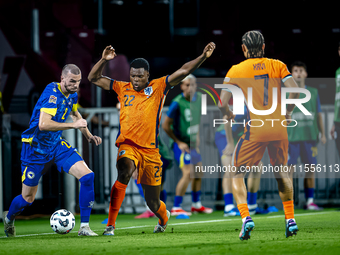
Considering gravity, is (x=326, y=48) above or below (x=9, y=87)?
above

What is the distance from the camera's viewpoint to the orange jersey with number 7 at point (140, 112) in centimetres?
616

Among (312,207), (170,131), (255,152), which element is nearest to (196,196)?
(170,131)

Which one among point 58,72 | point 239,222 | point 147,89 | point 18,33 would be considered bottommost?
point 239,222

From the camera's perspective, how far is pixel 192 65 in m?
6.09

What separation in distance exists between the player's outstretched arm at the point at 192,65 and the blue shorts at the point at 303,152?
3913 mm

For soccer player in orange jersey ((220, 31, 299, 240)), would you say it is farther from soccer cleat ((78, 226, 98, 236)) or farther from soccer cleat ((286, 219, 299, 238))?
soccer cleat ((78, 226, 98, 236))

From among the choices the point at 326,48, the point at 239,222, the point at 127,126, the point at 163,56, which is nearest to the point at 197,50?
the point at 163,56

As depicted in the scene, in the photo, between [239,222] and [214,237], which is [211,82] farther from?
[214,237]

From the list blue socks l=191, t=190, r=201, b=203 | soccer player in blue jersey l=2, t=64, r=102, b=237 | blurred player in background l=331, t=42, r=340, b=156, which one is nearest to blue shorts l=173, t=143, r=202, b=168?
blue socks l=191, t=190, r=201, b=203

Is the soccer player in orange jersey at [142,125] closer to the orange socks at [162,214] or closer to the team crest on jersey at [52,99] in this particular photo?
the orange socks at [162,214]

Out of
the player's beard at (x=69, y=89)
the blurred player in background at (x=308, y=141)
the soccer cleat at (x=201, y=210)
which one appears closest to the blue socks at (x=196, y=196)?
the soccer cleat at (x=201, y=210)

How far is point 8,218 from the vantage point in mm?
6395

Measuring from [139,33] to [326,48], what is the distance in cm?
401

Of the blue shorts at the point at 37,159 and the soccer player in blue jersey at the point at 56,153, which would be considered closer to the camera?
the soccer player in blue jersey at the point at 56,153
